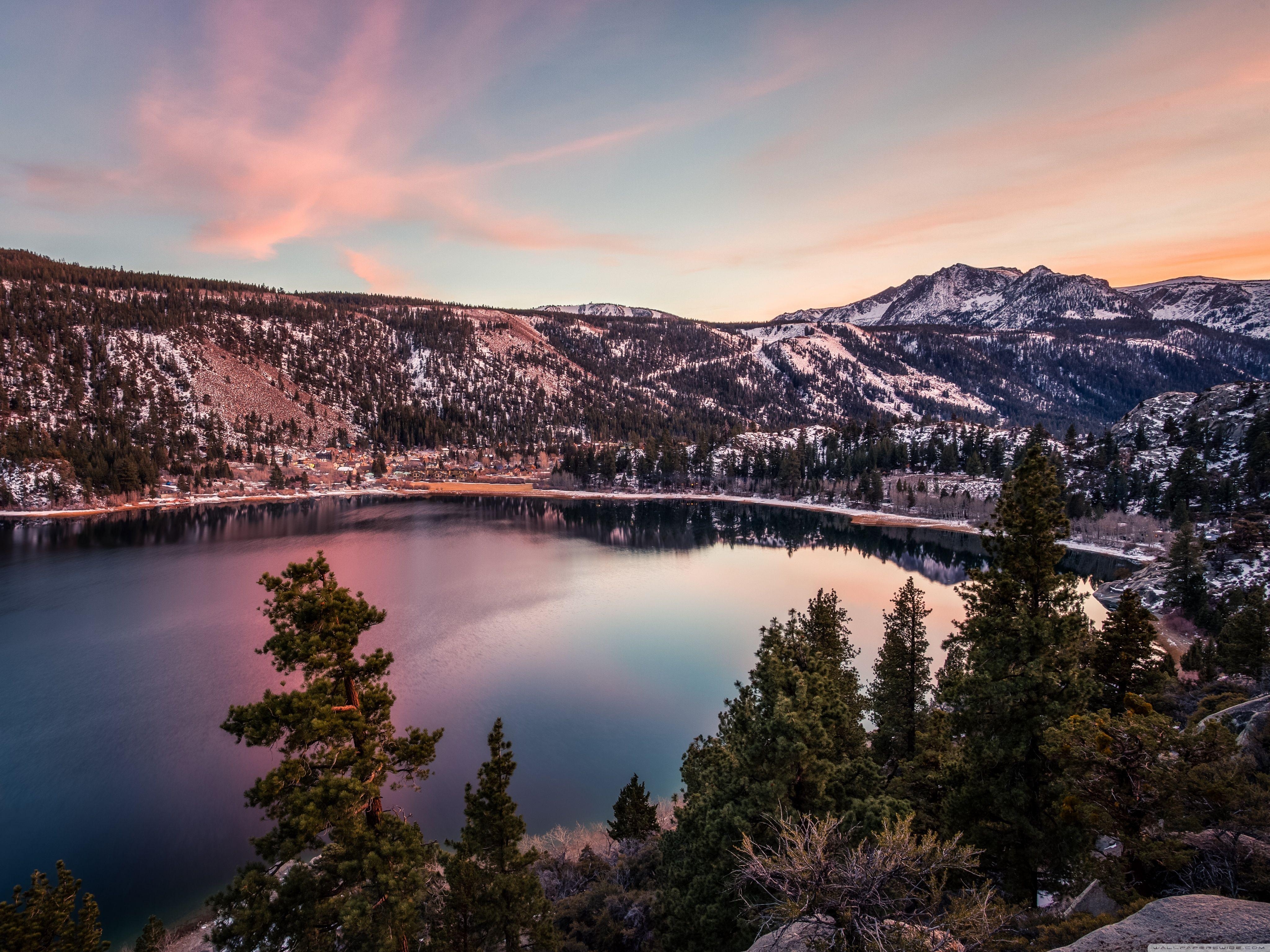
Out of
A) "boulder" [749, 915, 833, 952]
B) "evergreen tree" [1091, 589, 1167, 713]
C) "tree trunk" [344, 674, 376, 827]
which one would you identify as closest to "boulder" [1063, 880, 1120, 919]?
"boulder" [749, 915, 833, 952]

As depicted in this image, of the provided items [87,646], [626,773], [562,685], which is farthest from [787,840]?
[87,646]

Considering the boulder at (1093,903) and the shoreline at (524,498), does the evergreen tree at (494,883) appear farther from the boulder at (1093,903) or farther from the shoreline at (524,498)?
the shoreline at (524,498)

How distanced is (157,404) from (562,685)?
166m

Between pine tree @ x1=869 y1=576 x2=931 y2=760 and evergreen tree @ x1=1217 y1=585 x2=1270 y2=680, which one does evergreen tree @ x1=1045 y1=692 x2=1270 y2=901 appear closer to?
pine tree @ x1=869 y1=576 x2=931 y2=760

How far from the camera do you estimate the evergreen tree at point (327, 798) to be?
30.4 feet

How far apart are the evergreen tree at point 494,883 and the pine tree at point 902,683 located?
50.5 ft

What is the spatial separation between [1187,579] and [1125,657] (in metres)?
43.1

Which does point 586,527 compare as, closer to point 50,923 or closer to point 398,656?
point 398,656

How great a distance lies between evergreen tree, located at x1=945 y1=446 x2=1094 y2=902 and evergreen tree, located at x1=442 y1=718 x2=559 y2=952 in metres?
8.90

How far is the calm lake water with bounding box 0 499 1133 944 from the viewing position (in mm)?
24094

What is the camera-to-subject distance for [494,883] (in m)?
11.2

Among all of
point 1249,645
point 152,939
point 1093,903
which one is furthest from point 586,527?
point 1093,903

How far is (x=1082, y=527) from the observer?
90.0 meters

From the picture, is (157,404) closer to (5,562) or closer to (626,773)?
(5,562)
